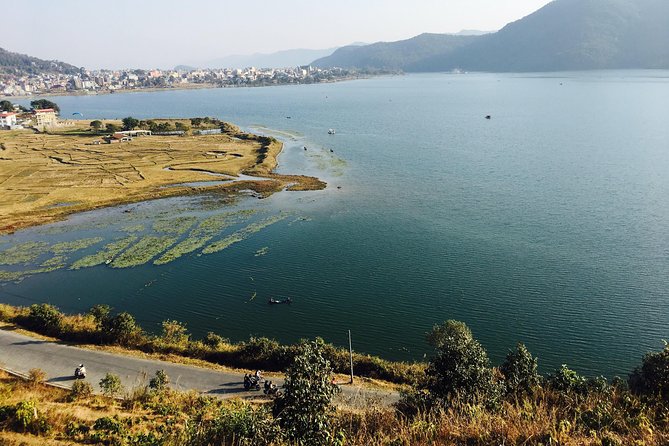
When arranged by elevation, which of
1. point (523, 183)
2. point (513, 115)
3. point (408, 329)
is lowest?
point (408, 329)

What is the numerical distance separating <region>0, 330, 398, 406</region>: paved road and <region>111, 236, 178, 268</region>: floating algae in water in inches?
621

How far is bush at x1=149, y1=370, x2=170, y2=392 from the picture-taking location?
79.0ft

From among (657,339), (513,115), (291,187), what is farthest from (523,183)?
(513,115)

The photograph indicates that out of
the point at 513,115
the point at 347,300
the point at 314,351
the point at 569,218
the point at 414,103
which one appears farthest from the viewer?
the point at 414,103

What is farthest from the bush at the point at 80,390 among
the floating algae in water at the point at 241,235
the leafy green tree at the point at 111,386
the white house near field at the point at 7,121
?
the white house near field at the point at 7,121

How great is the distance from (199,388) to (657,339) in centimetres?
3097

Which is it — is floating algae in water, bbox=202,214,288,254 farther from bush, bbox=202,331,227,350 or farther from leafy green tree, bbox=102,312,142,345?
bush, bbox=202,331,227,350

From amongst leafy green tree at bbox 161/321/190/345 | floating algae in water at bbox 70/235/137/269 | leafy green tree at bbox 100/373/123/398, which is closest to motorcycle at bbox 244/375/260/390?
leafy green tree at bbox 100/373/123/398

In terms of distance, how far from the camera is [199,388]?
25.2m

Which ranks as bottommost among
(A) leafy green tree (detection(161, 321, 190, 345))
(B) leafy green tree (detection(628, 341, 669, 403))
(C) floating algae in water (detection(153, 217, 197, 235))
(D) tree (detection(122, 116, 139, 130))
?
(A) leafy green tree (detection(161, 321, 190, 345))

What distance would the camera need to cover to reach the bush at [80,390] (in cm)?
2322

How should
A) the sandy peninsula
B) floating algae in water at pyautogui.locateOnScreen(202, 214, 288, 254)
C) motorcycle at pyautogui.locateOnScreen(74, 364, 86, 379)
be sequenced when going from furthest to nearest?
the sandy peninsula
floating algae in water at pyautogui.locateOnScreen(202, 214, 288, 254)
motorcycle at pyautogui.locateOnScreen(74, 364, 86, 379)

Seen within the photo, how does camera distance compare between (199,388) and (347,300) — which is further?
(347,300)

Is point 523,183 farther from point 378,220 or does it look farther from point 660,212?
point 378,220
